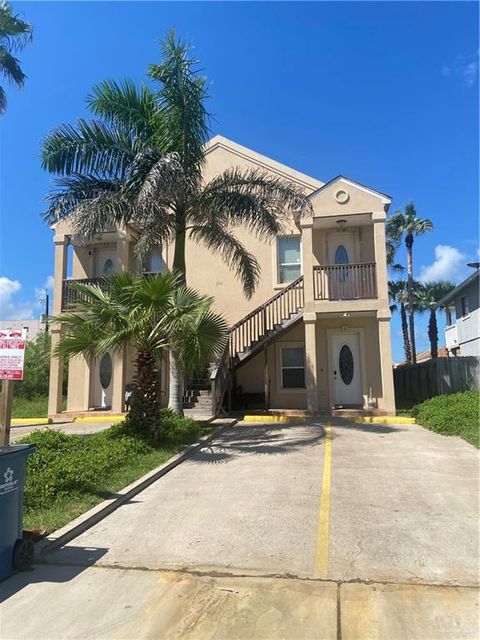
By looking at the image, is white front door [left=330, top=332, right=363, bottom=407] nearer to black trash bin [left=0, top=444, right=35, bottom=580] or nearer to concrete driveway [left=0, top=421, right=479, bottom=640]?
concrete driveway [left=0, top=421, right=479, bottom=640]

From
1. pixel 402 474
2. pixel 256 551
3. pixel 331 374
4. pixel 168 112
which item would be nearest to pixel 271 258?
pixel 331 374

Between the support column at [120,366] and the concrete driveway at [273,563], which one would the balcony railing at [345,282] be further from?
the concrete driveway at [273,563]

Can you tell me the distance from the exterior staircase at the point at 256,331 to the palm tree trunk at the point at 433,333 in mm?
24384

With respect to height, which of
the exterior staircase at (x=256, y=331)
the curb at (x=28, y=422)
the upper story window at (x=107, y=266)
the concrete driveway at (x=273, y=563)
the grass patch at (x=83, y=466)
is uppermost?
the upper story window at (x=107, y=266)

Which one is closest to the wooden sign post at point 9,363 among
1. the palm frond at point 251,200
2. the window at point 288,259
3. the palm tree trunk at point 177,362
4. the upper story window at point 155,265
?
the palm tree trunk at point 177,362

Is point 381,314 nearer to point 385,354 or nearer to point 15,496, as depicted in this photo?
point 385,354

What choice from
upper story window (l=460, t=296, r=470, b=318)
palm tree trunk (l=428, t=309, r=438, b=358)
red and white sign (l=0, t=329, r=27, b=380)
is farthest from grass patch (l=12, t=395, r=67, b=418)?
palm tree trunk (l=428, t=309, r=438, b=358)

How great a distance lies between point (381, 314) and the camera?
15.3 m

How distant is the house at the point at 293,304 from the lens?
15.6 meters

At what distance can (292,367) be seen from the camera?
1780 centimetres

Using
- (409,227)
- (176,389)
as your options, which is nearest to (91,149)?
(176,389)

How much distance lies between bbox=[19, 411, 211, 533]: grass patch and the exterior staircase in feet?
14.0

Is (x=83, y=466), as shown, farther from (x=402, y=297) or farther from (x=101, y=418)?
(x=402, y=297)

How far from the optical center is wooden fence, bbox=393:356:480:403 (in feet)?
54.8
